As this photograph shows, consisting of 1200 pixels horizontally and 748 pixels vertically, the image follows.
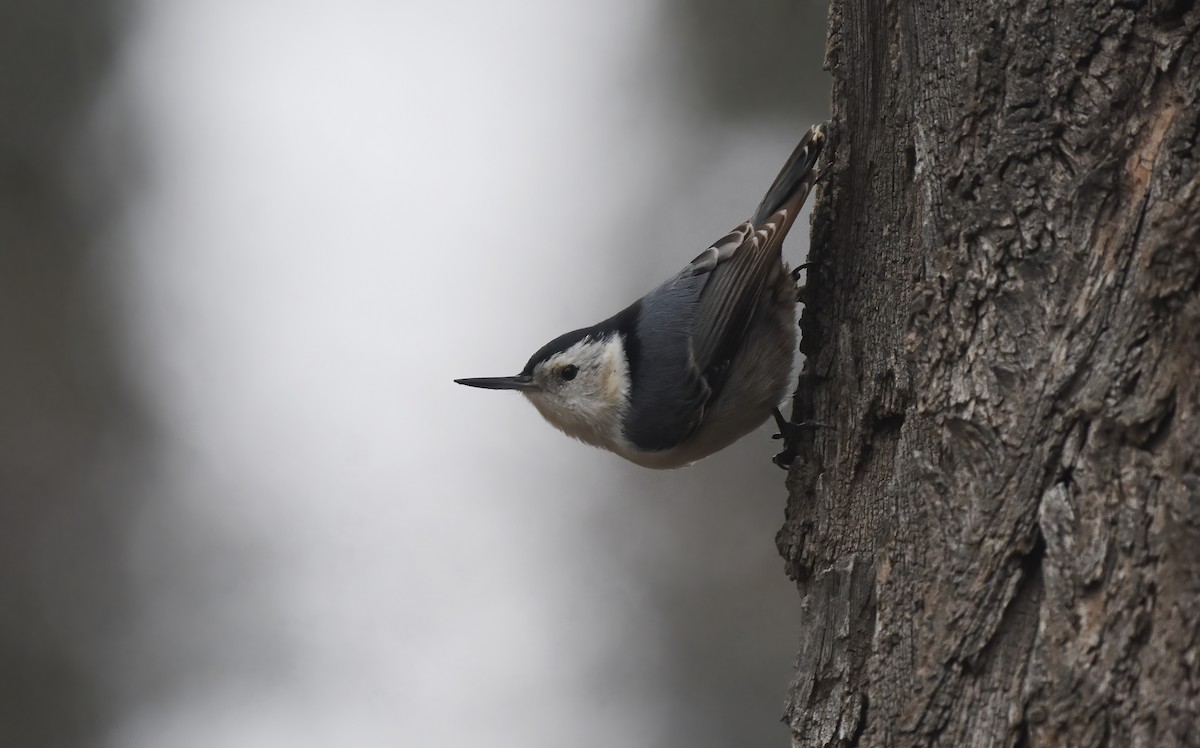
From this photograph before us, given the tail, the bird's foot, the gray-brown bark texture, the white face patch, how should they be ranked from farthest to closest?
the white face patch → the tail → the bird's foot → the gray-brown bark texture

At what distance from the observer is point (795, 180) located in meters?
1.99

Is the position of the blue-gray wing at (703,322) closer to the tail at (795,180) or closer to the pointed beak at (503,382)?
the tail at (795,180)

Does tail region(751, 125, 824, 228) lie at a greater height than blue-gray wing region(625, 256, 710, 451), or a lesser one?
greater

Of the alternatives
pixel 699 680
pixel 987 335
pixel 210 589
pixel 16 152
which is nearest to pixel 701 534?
pixel 699 680

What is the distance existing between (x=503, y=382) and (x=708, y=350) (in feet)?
1.74

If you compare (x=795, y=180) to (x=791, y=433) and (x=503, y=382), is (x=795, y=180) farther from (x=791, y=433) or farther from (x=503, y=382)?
(x=503, y=382)

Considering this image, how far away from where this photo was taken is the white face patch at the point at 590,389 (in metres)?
2.24

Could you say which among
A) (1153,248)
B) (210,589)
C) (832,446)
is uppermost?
(1153,248)

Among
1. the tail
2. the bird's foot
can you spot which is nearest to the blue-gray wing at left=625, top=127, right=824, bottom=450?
the tail

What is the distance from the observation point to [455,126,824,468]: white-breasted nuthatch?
2.06 metres

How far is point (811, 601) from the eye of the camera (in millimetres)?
1634

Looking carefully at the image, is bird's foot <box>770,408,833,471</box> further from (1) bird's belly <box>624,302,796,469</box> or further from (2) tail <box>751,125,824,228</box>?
(2) tail <box>751,125,824,228</box>

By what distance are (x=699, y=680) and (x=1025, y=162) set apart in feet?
6.43

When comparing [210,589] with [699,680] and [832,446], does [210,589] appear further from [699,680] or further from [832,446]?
[832,446]
